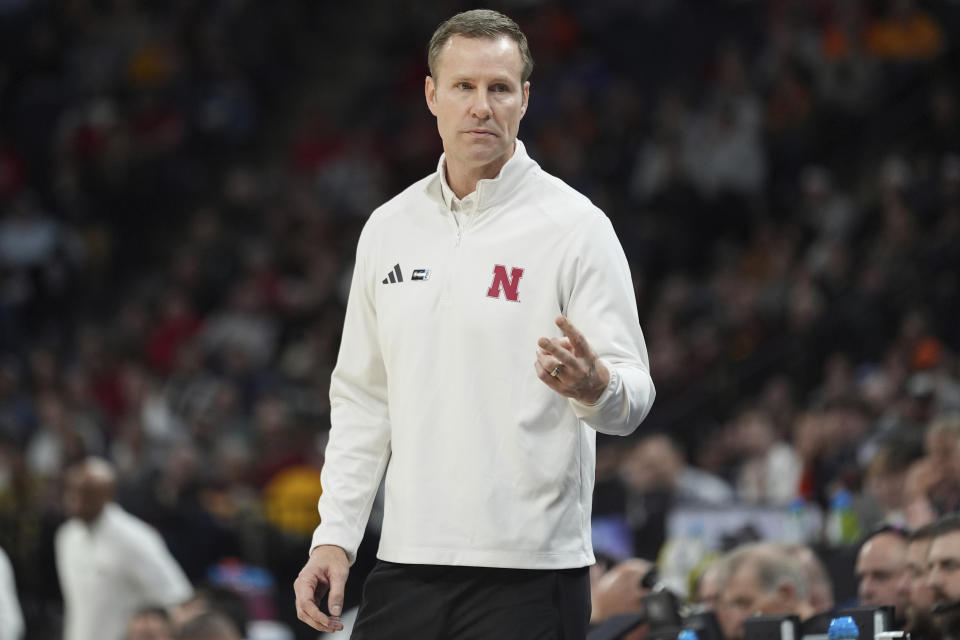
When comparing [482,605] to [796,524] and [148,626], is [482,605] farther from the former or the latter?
[796,524]

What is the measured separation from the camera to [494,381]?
3.52 m

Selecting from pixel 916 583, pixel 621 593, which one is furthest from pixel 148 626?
pixel 916 583

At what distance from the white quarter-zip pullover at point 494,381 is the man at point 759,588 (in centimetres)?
281

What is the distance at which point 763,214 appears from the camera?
1392 centimetres

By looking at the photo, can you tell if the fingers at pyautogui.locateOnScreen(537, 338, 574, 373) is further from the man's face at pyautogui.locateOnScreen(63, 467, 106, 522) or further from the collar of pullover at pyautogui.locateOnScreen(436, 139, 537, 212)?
the man's face at pyautogui.locateOnScreen(63, 467, 106, 522)

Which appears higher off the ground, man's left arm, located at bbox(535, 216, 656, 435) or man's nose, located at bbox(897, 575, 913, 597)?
man's left arm, located at bbox(535, 216, 656, 435)

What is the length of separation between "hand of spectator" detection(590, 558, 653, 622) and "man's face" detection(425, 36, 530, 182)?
3.18 meters

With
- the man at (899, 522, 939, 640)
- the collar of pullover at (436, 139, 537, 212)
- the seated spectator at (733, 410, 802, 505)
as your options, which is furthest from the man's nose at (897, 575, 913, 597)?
the seated spectator at (733, 410, 802, 505)

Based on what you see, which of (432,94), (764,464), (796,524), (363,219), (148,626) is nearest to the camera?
(432,94)

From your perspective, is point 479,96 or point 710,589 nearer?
point 479,96

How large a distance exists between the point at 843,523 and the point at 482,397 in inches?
218

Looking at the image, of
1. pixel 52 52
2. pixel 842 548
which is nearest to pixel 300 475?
pixel 842 548

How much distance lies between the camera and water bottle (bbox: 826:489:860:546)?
27.9ft

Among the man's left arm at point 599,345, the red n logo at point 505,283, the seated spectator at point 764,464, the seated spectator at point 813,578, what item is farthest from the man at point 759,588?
the seated spectator at point 764,464
